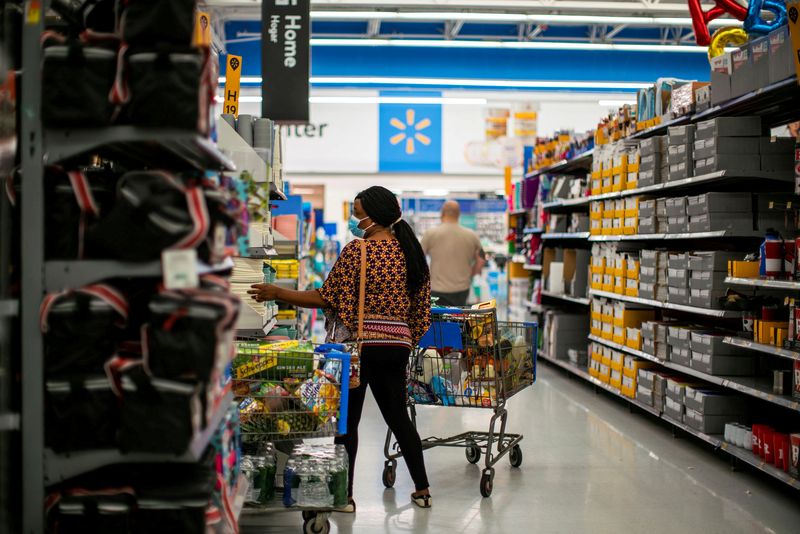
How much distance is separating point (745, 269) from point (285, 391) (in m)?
3.14

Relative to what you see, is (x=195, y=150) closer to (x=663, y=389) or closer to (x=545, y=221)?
(x=663, y=389)

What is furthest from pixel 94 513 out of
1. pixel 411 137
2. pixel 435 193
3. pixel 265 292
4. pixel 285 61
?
pixel 411 137

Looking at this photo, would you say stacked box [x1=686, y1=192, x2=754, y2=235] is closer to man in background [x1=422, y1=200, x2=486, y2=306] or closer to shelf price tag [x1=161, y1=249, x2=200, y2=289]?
man in background [x1=422, y1=200, x2=486, y2=306]

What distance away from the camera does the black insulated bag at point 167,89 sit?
2.20 metres

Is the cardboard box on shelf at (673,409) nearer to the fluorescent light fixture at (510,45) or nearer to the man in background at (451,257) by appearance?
the man in background at (451,257)

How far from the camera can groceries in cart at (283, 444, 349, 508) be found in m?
3.83

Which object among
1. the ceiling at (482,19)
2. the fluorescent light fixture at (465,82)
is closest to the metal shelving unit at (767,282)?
the ceiling at (482,19)

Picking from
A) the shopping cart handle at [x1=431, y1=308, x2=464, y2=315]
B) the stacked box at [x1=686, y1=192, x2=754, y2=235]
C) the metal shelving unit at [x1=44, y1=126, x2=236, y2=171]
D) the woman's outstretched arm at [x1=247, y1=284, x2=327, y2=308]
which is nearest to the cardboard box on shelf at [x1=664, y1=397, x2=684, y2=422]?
the stacked box at [x1=686, y1=192, x2=754, y2=235]

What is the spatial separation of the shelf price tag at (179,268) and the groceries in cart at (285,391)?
1.41 meters

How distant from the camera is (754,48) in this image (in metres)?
5.03

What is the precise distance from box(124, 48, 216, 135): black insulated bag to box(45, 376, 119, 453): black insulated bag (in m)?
0.74

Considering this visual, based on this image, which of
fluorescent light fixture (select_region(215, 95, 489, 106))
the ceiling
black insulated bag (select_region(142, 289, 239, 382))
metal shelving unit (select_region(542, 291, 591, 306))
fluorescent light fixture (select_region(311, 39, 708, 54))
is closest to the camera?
black insulated bag (select_region(142, 289, 239, 382))

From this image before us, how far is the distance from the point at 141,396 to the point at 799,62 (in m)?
3.82

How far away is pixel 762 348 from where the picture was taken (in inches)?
189
